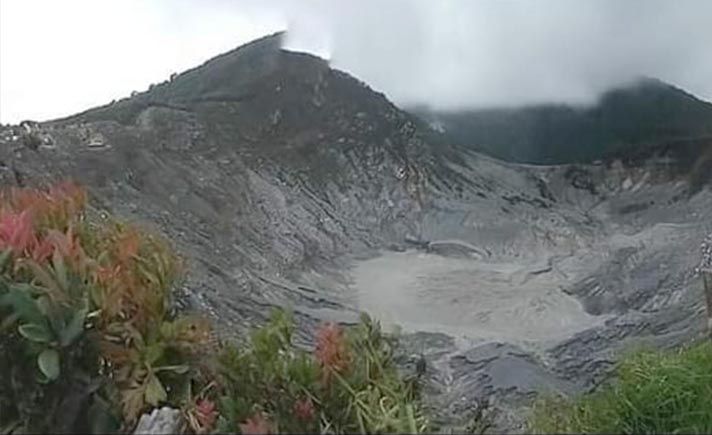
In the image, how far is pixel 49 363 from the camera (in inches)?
139

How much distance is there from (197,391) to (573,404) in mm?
1385

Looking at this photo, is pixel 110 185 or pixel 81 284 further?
pixel 110 185

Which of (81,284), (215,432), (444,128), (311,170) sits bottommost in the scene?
(215,432)

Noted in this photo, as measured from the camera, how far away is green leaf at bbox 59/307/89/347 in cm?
358

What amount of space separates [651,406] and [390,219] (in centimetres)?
942

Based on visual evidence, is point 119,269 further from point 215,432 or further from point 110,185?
point 110,185

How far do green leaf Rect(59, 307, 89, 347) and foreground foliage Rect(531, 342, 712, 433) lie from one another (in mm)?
1374

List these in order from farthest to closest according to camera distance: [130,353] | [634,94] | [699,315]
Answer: [634,94] < [699,315] < [130,353]

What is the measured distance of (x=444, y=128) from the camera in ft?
56.6

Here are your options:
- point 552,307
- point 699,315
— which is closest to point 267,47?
point 552,307

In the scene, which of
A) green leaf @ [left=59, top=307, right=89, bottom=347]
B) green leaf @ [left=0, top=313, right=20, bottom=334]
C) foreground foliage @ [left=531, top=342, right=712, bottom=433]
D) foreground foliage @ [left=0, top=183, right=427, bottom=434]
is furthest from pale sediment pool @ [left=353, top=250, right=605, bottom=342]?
green leaf @ [left=59, top=307, right=89, bottom=347]

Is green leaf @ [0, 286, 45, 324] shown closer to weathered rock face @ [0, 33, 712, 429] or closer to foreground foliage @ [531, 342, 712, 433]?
foreground foliage @ [531, 342, 712, 433]

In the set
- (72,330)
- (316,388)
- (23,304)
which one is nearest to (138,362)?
(72,330)

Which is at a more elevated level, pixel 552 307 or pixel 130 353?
pixel 552 307
